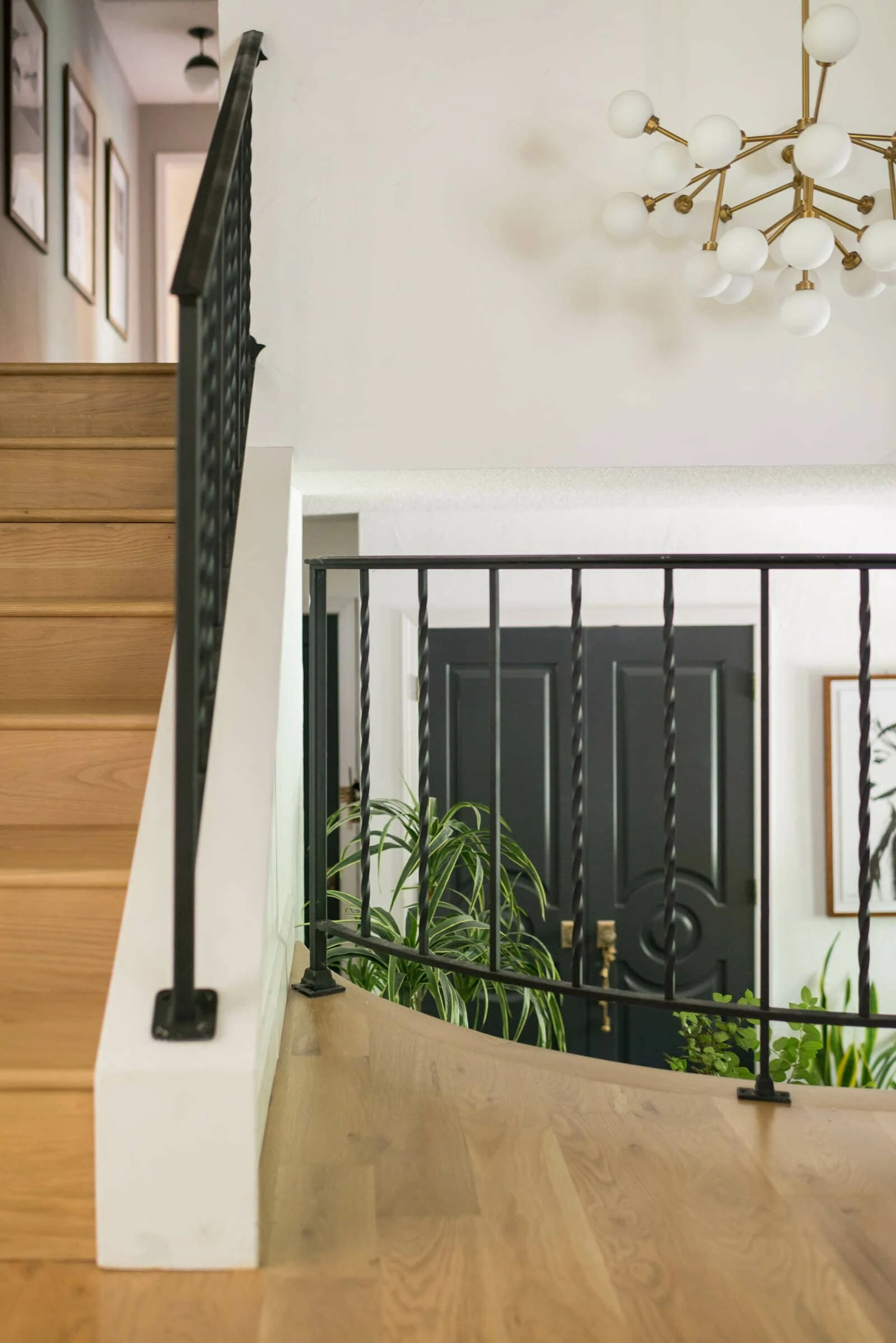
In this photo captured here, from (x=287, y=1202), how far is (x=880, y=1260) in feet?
2.30

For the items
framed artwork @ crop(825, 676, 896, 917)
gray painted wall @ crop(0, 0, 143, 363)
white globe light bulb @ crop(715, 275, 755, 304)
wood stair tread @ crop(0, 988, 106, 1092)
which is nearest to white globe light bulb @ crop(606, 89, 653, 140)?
white globe light bulb @ crop(715, 275, 755, 304)

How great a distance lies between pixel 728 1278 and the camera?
46.8 inches

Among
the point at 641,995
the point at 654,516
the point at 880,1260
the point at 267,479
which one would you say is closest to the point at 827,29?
the point at 267,479

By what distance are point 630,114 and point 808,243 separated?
0.46 m

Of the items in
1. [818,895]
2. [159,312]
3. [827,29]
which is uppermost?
[159,312]

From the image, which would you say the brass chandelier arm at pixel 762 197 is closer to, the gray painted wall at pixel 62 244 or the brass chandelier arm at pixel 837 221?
the brass chandelier arm at pixel 837 221

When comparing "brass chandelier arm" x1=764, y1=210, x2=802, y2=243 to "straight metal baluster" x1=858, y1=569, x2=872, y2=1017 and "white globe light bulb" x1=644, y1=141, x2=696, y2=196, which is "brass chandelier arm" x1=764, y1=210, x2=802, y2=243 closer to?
"white globe light bulb" x1=644, y1=141, x2=696, y2=196

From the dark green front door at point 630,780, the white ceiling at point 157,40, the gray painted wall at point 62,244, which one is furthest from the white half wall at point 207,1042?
the white ceiling at point 157,40

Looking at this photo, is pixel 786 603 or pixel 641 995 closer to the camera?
pixel 641 995

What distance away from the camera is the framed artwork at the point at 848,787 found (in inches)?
171

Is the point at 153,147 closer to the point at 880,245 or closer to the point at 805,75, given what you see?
the point at 805,75

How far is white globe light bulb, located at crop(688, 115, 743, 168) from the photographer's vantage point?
2.11 meters

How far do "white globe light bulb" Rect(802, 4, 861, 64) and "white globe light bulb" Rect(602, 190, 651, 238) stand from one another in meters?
0.42

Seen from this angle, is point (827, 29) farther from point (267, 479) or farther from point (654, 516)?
point (654, 516)
